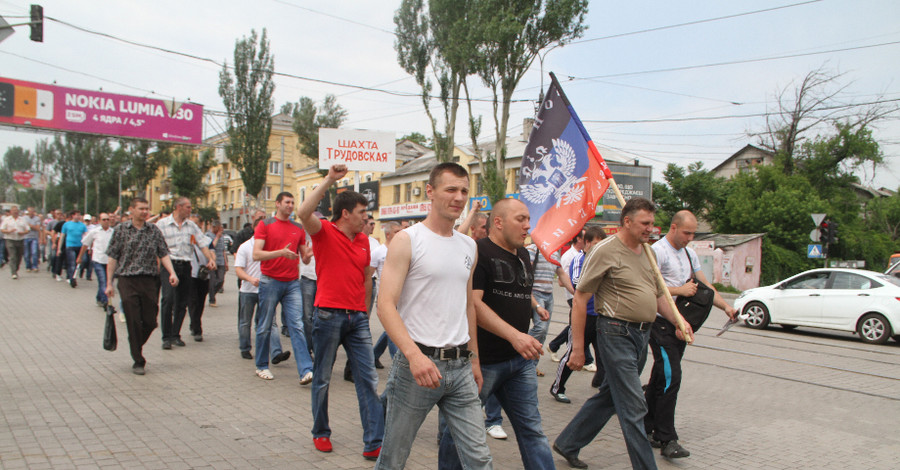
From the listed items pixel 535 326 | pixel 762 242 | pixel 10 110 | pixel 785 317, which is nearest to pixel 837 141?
pixel 762 242

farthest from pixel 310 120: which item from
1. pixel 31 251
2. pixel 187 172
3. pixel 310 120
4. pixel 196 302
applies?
pixel 196 302

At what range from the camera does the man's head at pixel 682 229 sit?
5.10 metres

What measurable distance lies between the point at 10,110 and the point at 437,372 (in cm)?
3646

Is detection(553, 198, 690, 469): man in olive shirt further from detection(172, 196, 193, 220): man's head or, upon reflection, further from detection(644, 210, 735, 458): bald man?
detection(172, 196, 193, 220): man's head

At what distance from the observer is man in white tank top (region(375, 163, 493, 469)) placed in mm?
3000

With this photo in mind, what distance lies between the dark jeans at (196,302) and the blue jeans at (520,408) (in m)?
7.02

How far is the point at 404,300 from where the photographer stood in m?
3.12

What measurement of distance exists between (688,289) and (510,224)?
6.95 ft

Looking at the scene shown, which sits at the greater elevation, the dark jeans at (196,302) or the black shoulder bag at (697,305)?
the black shoulder bag at (697,305)

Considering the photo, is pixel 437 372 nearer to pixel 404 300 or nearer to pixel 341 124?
pixel 404 300

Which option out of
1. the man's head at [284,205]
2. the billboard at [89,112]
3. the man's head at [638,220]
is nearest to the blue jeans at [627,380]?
the man's head at [638,220]

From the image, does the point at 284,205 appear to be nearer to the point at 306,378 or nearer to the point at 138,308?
the point at 306,378

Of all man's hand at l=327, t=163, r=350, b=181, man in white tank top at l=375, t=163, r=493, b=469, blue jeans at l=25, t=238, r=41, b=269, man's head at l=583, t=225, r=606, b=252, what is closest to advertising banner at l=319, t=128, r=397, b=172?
man's head at l=583, t=225, r=606, b=252

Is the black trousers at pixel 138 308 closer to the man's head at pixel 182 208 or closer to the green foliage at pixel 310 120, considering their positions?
the man's head at pixel 182 208
